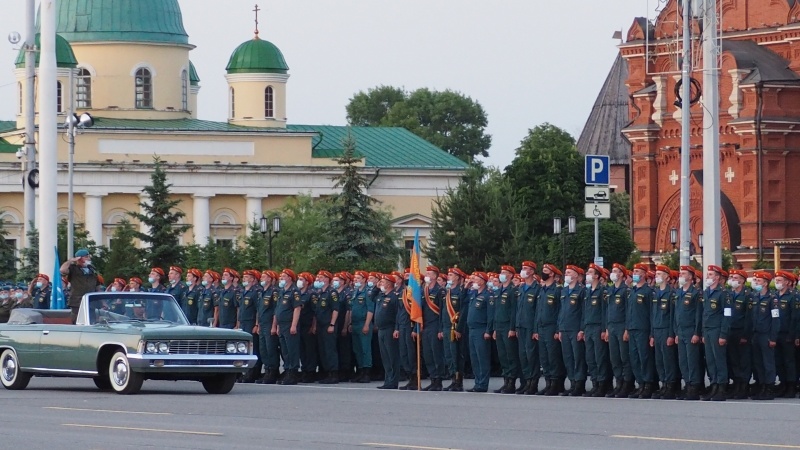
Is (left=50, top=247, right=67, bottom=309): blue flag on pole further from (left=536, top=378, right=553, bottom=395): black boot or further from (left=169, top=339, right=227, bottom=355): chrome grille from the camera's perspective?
(left=536, top=378, right=553, bottom=395): black boot

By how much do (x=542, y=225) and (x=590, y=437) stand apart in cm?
6446

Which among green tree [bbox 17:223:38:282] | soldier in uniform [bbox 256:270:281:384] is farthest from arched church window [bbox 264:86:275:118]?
soldier in uniform [bbox 256:270:281:384]

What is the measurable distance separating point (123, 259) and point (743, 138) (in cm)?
2064

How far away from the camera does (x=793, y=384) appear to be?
22.9 m

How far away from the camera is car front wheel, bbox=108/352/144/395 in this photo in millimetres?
22219

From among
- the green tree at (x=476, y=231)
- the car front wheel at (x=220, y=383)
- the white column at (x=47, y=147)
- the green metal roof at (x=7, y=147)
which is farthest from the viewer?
the green metal roof at (x=7, y=147)

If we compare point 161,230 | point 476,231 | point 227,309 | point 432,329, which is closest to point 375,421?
point 432,329

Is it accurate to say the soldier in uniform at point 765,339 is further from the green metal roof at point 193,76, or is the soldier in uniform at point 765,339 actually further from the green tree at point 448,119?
the green tree at point 448,119

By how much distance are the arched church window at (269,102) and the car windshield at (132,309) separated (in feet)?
Answer: 222

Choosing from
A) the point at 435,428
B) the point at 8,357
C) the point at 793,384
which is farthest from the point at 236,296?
the point at 435,428

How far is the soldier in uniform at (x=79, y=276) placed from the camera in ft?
90.4

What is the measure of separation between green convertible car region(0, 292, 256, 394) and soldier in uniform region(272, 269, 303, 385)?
2.91m

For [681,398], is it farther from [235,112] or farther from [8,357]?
[235,112]

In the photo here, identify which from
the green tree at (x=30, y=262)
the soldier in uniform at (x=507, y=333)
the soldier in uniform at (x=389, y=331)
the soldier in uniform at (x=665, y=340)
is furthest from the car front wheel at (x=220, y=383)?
the green tree at (x=30, y=262)
